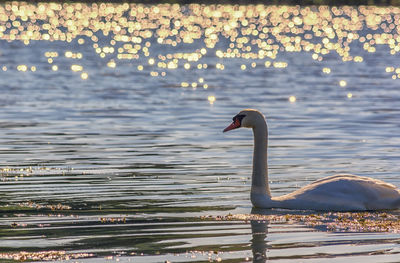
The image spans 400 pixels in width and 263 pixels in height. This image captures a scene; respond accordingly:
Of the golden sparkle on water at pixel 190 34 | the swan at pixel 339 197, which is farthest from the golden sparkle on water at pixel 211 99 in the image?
the swan at pixel 339 197

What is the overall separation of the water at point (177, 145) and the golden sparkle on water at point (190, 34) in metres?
0.38

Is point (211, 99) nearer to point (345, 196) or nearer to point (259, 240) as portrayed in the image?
point (345, 196)

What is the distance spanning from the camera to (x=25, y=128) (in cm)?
2294

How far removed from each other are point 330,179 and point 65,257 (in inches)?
175

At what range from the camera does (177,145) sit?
20469mm

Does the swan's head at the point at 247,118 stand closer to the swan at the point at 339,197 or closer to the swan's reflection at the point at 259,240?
the swan at the point at 339,197

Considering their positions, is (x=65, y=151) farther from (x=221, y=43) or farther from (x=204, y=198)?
(x=221, y=43)

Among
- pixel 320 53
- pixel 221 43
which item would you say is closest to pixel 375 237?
pixel 320 53

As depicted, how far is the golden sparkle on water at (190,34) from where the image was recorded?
4722 cm

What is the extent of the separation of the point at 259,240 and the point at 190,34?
5947cm

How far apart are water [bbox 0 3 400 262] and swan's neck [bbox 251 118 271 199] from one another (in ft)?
1.09

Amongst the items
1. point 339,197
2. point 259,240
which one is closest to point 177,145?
point 339,197

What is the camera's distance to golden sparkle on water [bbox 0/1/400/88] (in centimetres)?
4722

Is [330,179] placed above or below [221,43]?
below
